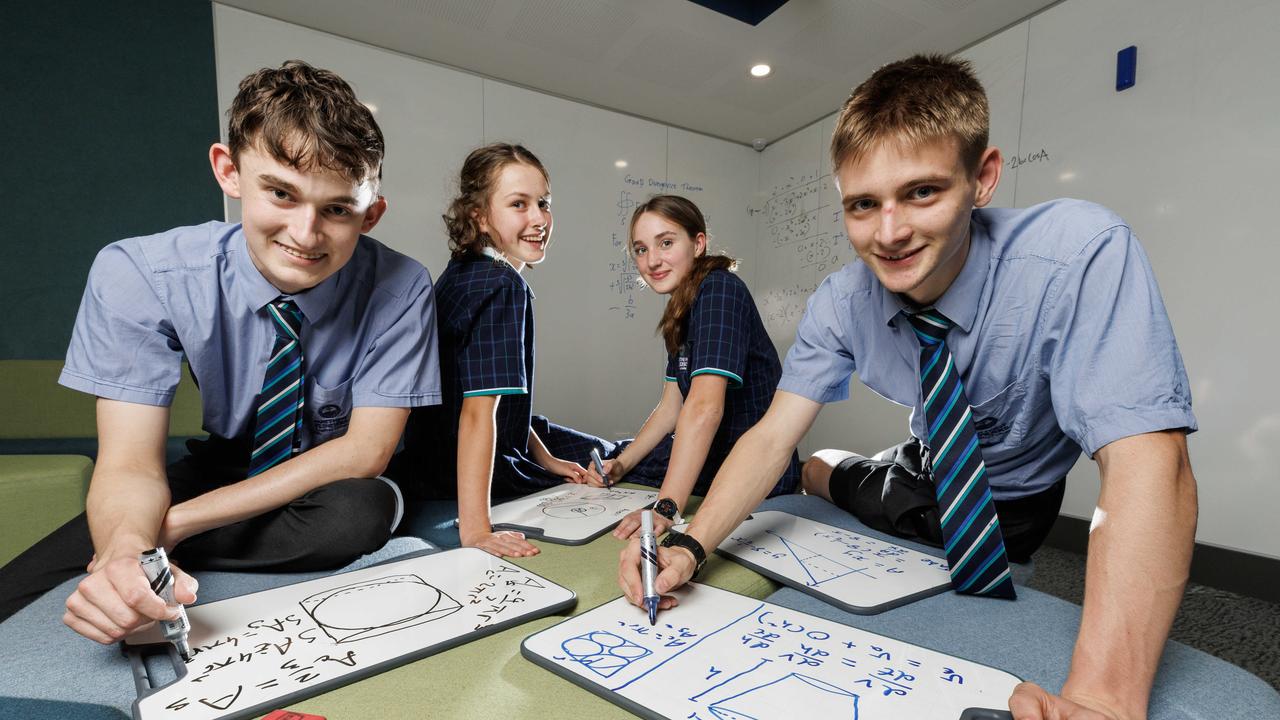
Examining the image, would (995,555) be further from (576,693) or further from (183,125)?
(183,125)

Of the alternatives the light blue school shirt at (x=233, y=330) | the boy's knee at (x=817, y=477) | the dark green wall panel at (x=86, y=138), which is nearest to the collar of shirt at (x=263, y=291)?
the light blue school shirt at (x=233, y=330)

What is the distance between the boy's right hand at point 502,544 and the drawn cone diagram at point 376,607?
0.17 meters

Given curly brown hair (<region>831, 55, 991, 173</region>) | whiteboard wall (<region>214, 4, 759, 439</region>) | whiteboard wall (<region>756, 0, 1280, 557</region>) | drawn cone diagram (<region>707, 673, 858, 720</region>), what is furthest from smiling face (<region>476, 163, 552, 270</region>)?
whiteboard wall (<region>756, 0, 1280, 557</region>)

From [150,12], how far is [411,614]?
296 cm

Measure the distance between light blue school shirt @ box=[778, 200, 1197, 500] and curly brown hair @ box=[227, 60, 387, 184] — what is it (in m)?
0.80

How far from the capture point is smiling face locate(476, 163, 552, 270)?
4.79ft

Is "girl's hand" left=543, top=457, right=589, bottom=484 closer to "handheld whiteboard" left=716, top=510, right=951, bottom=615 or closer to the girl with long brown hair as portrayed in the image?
the girl with long brown hair

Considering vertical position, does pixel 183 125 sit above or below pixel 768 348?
above

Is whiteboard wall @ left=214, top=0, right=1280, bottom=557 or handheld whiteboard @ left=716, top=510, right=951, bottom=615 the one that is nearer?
handheld whiteboard @ left=716, top=510, right=951, bottom=615

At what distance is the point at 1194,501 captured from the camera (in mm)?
600

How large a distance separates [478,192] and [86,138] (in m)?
2.02

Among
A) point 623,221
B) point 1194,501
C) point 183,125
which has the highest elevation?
point 183,125

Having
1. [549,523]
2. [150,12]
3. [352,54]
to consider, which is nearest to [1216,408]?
[549,523]

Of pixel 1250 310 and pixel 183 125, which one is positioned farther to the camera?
pixel 183 125
